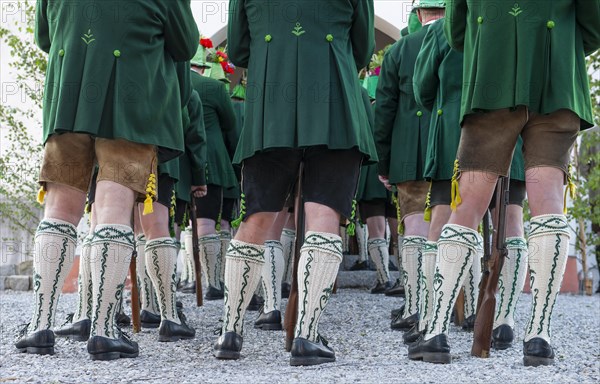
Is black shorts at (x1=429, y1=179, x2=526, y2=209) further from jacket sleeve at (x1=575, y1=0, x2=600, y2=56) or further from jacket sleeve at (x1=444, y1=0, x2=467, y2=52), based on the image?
jacket sleeve at (x1=575, y1=0, x2=600, y2=56)

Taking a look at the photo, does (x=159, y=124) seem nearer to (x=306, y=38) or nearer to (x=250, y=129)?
(x=250, y=129)

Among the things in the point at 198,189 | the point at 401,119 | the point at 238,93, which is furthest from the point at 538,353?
the point at 238,93

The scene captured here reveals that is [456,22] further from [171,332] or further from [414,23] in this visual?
[171,332]

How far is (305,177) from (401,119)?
1570 millimetres

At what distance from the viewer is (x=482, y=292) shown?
10.1 feet

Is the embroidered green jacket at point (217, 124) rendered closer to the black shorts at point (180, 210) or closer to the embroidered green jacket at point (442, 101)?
the black shorts at point (180, 210)

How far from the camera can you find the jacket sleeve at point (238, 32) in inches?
135

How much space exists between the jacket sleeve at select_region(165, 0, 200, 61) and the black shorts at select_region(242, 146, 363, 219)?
0.64 meters

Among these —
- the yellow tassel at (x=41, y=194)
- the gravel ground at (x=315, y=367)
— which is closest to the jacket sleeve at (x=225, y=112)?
the gravel ground at (x=315, y=367)

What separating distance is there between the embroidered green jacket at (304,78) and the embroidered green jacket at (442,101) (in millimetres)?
659

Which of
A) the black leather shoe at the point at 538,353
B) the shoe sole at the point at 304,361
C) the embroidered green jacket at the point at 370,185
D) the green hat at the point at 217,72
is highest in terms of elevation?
the green hat at the point at 217,72

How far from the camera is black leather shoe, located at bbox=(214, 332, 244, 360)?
321 centimetres

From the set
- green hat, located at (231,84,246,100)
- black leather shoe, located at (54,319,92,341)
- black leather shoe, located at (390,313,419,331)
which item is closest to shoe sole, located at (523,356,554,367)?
black leather shoe, located at (390,313,419,331)

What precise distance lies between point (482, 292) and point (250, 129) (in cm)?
128
